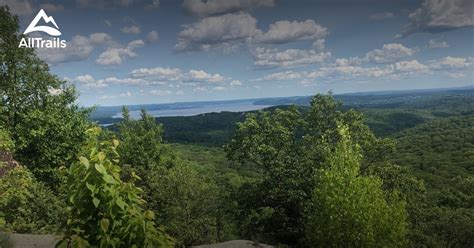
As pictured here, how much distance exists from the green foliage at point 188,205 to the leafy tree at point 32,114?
30.7 ft

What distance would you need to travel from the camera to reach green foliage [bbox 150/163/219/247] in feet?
117

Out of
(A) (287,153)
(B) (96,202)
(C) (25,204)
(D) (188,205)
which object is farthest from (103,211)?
(A) (287,153)

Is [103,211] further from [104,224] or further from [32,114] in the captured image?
[32,114]

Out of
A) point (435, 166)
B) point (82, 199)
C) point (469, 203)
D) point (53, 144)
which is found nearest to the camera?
point (82, 199)

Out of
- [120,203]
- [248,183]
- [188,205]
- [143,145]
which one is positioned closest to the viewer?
[120,203]

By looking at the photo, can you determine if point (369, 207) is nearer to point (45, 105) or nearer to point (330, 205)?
point (330, 205)

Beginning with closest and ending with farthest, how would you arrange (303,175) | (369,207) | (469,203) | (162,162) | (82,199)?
(82,199) < (369,207) < (303,175) < (162,162) < (469,203)

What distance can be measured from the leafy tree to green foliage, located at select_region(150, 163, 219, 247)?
936 centimetres

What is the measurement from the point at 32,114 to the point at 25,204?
882 cm

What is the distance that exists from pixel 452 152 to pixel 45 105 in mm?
185659

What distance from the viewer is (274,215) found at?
139 feet

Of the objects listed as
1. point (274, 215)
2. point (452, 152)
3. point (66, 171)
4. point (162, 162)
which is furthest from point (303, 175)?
point (452, 152)

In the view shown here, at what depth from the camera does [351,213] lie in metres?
27.9

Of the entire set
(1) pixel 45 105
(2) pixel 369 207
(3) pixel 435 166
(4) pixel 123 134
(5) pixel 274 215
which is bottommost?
(3) pixel 435 166
